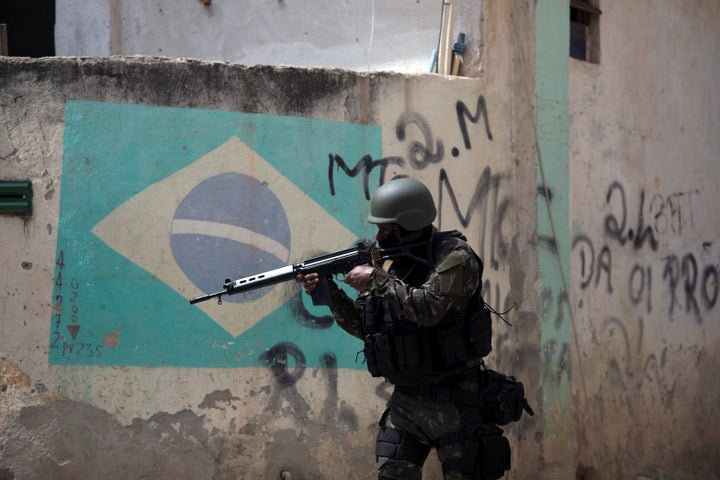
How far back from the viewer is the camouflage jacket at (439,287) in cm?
329

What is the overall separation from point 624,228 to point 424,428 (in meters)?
2.92

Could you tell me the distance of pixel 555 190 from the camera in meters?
5.39

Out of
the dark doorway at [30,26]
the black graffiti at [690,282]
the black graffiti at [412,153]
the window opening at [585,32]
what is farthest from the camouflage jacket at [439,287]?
the dark doorway at [30,26]

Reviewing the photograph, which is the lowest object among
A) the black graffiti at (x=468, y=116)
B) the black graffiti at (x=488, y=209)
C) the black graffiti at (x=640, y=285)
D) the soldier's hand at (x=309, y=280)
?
the soldier's hand at (x=309, y=280)

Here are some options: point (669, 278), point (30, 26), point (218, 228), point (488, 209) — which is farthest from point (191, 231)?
point (30, 26)

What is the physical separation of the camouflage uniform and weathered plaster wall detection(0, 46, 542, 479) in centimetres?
117

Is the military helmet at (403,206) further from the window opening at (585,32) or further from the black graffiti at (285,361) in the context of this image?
the window opening at (585,32)

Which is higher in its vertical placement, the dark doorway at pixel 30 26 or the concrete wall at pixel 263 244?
the dark doorway at pixel 30 26

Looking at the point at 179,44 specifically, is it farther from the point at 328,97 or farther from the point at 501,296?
the point at 501,296

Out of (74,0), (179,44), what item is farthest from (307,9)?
(74,0)

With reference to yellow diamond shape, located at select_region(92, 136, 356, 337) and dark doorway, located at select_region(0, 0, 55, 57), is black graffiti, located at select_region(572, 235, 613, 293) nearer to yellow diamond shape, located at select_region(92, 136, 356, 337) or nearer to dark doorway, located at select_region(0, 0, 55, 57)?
yellow diamond shape, located at select_region(92, 136, 356, 337)

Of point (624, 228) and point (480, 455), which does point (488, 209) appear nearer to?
point (624, 228)

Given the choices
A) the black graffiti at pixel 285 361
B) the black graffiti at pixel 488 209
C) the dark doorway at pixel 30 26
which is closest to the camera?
the black graffiti at pixel 285 361

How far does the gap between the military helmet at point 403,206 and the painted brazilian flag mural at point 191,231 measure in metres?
1.35
